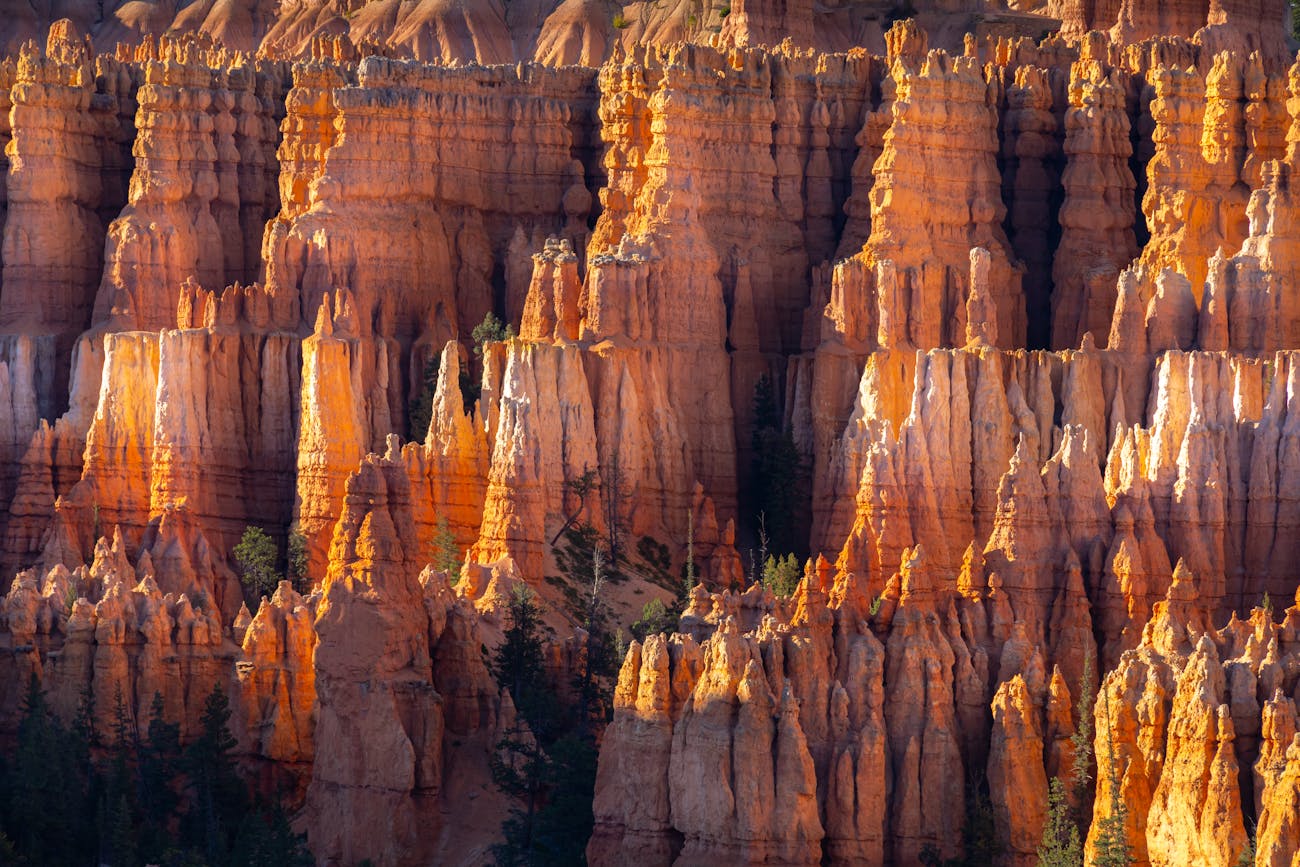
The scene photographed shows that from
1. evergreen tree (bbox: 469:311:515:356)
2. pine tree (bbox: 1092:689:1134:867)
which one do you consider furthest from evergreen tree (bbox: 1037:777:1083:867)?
evergreen tree (bbox: 469:311:515:356)

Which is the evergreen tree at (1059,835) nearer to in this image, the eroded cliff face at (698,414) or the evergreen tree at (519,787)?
the eroded cliff face at (698,414)

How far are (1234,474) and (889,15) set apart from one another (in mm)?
40529

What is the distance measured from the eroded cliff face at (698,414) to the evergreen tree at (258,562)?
0.50 metres

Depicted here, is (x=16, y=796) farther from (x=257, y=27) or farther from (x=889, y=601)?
(x=257, y=27)

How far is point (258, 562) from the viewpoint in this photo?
102 meters

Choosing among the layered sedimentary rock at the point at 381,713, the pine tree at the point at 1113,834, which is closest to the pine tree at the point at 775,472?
the layered sedimentary rock at the point at 381,713

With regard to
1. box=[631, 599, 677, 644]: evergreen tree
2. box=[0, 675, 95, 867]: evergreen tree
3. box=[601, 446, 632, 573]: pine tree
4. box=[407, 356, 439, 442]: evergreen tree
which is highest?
box=[407, 356, 439, 442]: evergreen tree

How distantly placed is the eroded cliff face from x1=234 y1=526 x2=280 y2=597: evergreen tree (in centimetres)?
50

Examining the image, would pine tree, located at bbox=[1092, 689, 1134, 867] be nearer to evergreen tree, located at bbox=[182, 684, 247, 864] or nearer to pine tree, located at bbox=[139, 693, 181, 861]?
evergreen tree, located at bbox=[182, 684, 247, 864]

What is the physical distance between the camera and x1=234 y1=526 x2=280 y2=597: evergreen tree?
102319 mm

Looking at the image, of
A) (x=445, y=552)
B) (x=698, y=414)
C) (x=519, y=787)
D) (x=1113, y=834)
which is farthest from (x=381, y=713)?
(x=698, y=414)

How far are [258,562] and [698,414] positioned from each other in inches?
397

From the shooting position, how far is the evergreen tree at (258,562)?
4028 inches

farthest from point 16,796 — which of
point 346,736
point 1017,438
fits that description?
point 1017,438
